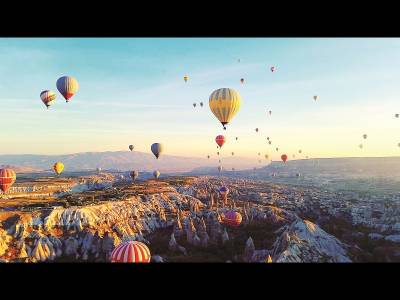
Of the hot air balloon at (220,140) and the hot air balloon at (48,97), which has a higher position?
the hot air balloon at (48,97)

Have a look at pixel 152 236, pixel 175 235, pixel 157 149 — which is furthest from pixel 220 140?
pixel 152 236

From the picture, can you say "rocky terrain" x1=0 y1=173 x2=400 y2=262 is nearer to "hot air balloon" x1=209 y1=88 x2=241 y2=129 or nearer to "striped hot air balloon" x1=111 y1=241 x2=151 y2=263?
"striped hot air balloon" x1=111 y1=241 x2=151 y2=263

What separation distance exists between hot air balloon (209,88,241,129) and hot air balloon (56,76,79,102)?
760 inches

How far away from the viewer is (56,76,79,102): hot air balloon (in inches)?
1774

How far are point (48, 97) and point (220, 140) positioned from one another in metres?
27.3

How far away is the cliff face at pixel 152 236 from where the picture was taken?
46562mm

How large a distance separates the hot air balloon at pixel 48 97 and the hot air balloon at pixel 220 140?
26.0 m

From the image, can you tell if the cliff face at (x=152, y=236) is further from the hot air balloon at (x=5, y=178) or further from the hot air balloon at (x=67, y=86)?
the hot air balloon at (x=67, y=86)

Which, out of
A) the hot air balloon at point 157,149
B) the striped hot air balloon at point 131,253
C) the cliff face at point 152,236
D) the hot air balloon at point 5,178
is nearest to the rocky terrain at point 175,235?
the cliff face at point 152,236

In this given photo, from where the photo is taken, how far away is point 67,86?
45312mm
